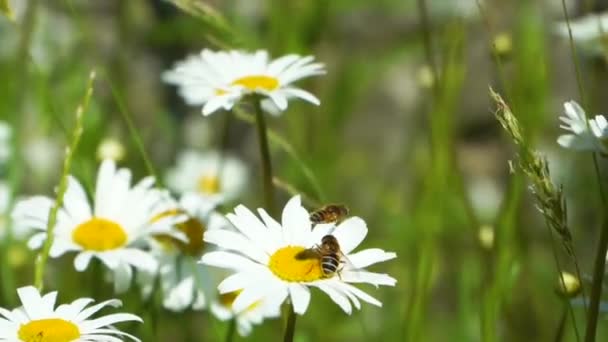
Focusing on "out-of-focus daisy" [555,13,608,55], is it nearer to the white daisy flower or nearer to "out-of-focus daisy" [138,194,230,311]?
"out-of-focus daisy" [138,194,230,311]

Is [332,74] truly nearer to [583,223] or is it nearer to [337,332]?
[583,223]

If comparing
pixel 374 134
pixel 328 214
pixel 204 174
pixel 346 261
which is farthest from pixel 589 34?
pixel 374 134

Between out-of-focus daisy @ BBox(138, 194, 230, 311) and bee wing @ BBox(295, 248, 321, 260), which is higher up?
out-of-focus daisy @ BBox(138, 194, 230, 311)

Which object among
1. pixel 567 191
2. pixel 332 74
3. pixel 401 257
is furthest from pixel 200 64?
pixel 332 74

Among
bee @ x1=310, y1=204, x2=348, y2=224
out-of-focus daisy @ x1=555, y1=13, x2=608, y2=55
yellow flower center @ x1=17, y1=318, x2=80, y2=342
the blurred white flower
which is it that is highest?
out-of-focus daisy @ x1=555, y1=13, x2=608, y2=55

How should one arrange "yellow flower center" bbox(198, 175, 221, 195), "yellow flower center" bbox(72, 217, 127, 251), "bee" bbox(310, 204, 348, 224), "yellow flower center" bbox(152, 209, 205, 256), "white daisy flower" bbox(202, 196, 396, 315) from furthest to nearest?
"yellow flower center" bbox(198, 175, 221, 195)
"yellow flower center" bbox(152, 209, 205, 256)
"yellow flower center" bbox(72, 217, 127, 251)
"bee" bbox(310, 204, 348, 224)
"white daisy flower" bbox(202, 196, 396, 315)

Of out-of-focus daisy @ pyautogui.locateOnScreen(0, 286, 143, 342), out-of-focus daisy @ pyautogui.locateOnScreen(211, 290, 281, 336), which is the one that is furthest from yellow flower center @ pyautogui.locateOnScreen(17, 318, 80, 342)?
out-of-focus daisy @ pyautogui.locateOnScreen(211, 290, 281, 336)

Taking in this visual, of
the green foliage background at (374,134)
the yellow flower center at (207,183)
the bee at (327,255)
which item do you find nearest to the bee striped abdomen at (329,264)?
the bee at (327,255)
